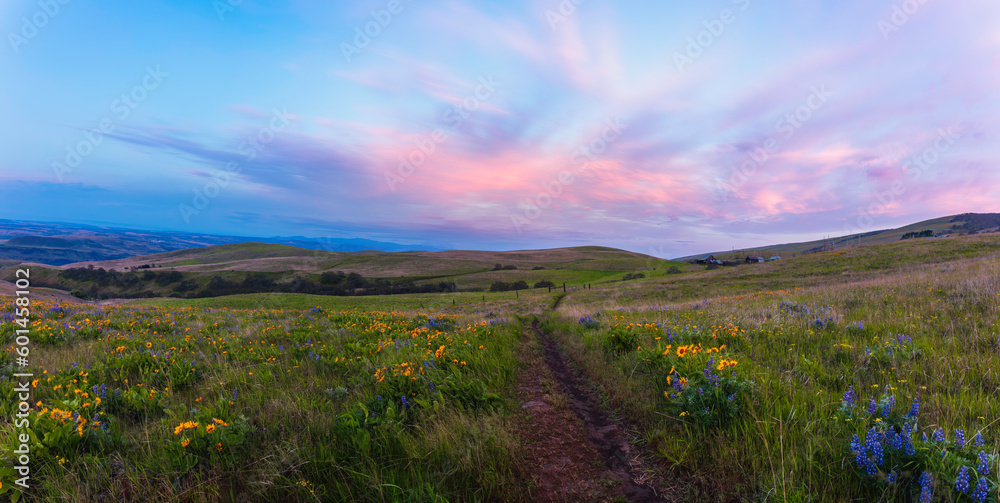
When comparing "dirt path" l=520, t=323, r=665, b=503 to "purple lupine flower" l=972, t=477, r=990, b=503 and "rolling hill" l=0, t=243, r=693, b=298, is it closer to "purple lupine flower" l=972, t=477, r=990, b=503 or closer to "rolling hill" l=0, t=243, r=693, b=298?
"purple lupine flower" l=972, t=477, r=990, b=503

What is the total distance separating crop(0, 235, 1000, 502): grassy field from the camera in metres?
2.91

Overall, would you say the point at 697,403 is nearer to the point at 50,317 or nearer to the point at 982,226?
the point at 50,317

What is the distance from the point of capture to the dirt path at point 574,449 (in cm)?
363

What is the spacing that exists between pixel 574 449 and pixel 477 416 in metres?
1.34

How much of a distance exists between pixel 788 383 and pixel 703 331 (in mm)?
3252

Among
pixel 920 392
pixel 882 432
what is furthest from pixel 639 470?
pixel 920 392

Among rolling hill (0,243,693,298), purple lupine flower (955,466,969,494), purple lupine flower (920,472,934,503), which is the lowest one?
rolling hill (0,243,693,298)

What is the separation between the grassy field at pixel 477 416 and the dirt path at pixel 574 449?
263 mm

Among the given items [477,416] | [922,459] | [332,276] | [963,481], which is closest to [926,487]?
[963,481]

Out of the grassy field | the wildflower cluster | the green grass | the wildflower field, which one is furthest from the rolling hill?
the wildflower cluster

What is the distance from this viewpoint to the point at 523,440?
452cm

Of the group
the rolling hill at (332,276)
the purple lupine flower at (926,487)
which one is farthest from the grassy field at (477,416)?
the rolling hill at (332,276)

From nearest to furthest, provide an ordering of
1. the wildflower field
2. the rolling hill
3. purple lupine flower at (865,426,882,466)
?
purple lupine flower at (865,426,882,466), the wildflower field, the rolling hill

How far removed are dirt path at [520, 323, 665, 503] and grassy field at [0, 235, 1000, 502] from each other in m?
0.26
